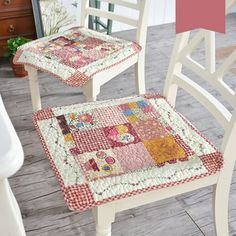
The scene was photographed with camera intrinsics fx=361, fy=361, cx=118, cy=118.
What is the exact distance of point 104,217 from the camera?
99cm

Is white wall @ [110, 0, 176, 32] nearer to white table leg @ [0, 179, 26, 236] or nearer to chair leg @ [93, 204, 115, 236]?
chair leg @ [93, 204, 115, 236]

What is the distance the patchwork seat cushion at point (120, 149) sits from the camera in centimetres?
96

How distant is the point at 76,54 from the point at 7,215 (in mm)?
1072

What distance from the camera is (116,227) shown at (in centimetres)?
146

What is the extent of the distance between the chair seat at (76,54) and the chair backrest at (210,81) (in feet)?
1.28

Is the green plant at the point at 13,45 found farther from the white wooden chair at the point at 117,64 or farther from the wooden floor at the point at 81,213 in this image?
the white wooden chair at the point at 117,64

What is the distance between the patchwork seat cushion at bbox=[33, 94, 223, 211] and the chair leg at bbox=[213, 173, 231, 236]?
98 millimetres

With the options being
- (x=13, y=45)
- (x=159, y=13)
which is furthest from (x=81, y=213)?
(x=159, y=13)

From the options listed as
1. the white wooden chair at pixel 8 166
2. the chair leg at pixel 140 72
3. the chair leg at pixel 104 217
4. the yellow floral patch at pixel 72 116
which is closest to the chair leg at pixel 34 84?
the chair leg at pixel 140 72

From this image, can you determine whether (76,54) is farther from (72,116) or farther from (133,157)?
(133,157)

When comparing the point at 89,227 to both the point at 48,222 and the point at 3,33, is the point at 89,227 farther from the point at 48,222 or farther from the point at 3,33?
the point at 3,33

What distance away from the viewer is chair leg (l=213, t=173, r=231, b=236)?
1.11 meters

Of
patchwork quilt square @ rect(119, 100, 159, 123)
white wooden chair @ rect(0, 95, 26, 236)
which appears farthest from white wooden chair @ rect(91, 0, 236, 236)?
white wooden chair @ rect(0, 95, 26, 236)

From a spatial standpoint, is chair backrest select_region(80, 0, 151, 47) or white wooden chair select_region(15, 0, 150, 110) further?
chair backrest select_region(80, 0, 151, 47)
